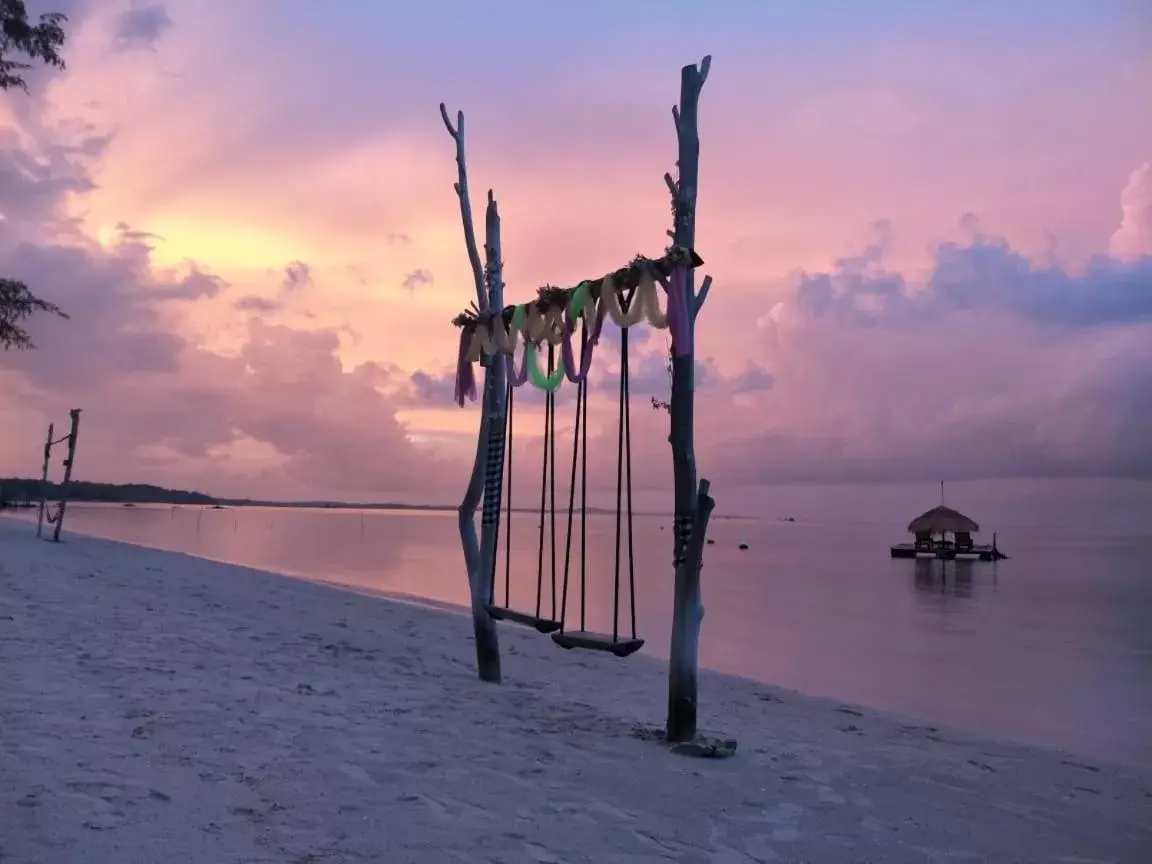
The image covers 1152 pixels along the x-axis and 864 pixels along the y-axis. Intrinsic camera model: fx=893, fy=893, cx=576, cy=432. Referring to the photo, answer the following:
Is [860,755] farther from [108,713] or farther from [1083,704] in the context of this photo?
[1083,704]

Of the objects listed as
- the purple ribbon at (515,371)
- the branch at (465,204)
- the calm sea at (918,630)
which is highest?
the branch at (465,204)

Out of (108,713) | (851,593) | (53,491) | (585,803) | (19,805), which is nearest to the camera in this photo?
(19,805)

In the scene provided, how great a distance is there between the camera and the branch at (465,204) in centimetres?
871

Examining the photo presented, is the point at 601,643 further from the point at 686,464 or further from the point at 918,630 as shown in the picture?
the point at 918,630

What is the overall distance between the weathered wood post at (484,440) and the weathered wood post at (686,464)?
95.4 inches

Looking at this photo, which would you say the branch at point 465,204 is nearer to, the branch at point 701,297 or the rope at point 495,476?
the rope at point 495,476

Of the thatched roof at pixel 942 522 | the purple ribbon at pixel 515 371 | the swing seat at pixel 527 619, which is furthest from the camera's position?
the thatched roof at pixel 942 522

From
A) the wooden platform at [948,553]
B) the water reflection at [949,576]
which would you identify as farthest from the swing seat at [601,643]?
the wooden platform at [948,553]

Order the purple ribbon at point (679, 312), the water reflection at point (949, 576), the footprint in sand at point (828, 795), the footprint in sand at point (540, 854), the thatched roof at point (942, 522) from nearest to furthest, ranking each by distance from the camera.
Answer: the footprint in sand at point (540, 854), the footprint in sand at point (828, 795), the purple ribbon at point (679, 312), the water reflection at point (949, 576), the thatched roof at point (942, 522)

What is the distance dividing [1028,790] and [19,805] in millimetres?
6226

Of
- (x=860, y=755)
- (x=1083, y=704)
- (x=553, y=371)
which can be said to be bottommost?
(x=1083, y=704)

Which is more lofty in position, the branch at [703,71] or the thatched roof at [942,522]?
the branch at [703,71]

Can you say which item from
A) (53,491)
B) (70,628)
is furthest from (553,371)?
(53,491)

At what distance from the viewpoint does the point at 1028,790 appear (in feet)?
20.8
